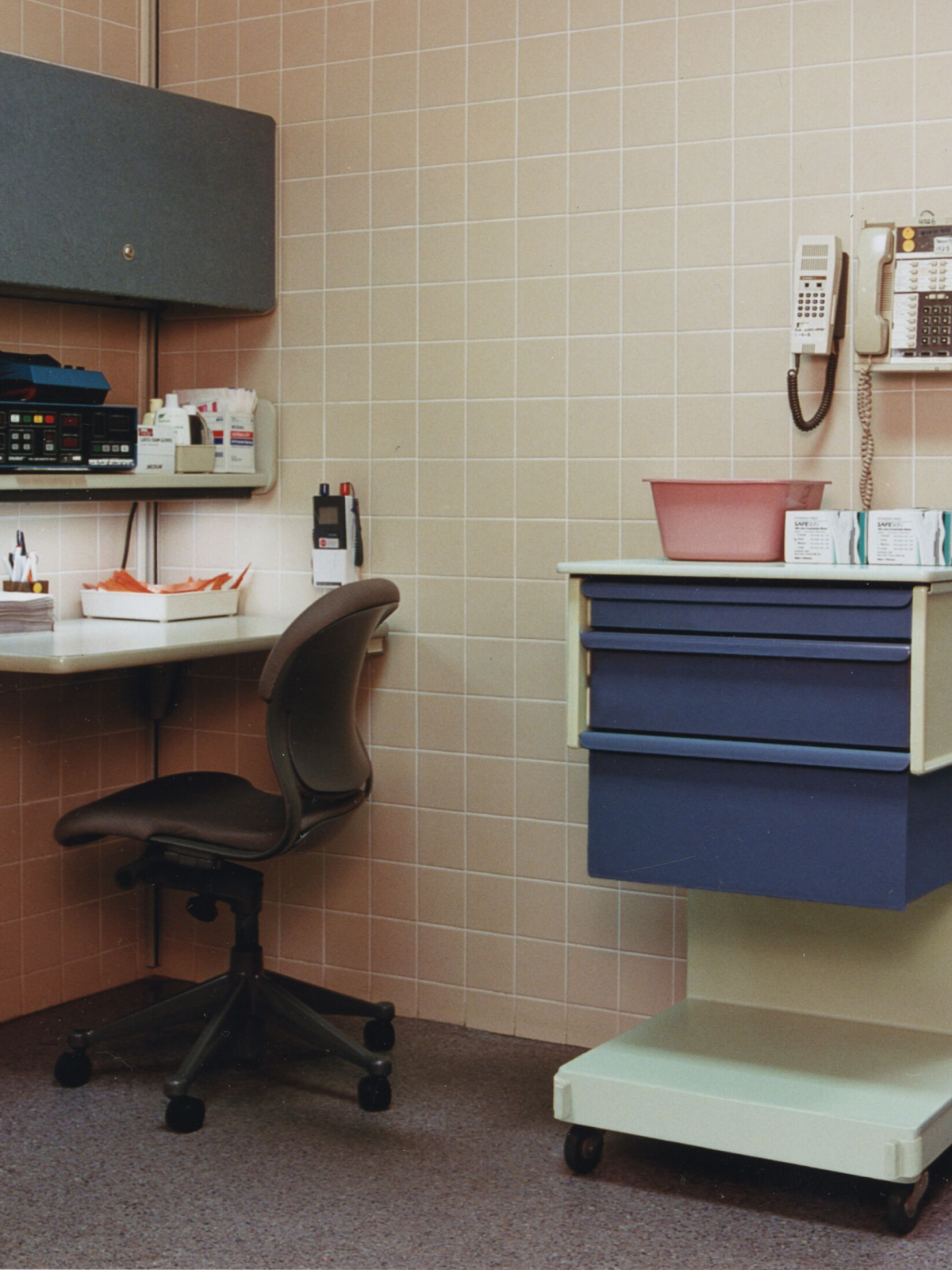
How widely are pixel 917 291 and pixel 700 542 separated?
25.1 inches

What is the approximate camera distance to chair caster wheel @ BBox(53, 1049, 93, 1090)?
A: 3.08 m

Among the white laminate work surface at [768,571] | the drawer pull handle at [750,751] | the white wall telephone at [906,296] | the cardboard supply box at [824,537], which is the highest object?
the white wall telephone at [906,296]

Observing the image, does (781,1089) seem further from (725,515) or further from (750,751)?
(725,515)

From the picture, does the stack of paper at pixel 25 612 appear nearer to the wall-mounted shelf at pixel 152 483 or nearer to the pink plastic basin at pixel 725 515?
the wall-mounted shelf at pixel 152 483

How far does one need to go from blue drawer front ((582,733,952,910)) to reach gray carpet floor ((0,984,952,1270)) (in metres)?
0.55

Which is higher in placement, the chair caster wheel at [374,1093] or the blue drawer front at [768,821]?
the blue drawer front at [768,821]

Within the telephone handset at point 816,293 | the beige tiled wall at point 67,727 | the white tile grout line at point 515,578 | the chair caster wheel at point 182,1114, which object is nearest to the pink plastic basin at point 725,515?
the telephone handset at point 816,293

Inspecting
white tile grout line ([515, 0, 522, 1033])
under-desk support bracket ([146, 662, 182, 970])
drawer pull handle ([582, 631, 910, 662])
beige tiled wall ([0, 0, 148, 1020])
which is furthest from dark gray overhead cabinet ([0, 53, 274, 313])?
drawer pull handle ([582, 631, 910, 662])

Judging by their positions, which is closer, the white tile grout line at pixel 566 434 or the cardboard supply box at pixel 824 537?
the cardboard supply box at pixel 824 537

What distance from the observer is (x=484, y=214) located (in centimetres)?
337

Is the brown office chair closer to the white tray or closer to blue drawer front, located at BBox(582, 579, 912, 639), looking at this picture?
the white tray

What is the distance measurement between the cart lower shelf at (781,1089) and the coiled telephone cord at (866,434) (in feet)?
3.45

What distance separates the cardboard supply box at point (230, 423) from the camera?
357 cm

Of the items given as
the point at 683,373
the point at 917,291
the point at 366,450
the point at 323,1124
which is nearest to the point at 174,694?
the point at 366,450
